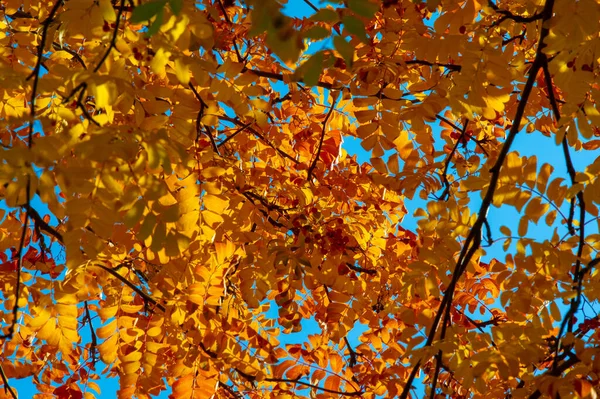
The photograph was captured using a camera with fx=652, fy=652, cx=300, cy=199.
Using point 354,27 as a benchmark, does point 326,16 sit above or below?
above

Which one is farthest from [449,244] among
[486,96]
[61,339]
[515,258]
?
[61,339]

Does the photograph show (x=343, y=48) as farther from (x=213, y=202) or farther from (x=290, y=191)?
(x=290, y=191)

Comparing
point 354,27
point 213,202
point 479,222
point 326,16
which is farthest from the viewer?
point 213,202

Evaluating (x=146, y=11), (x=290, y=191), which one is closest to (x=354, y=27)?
(x=146, y=11)

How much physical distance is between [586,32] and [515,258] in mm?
974

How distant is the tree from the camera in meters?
2.38

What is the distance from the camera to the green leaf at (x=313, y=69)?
1.73m

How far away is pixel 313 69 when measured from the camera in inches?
68.5

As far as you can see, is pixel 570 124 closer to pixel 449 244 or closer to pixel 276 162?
pixel 449 244

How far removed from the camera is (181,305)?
3857mm

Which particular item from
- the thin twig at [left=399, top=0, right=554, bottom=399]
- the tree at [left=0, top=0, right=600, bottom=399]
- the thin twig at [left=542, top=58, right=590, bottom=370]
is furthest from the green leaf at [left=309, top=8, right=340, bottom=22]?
the thin twig at [left=542, top=58, right=590, bottom=370]

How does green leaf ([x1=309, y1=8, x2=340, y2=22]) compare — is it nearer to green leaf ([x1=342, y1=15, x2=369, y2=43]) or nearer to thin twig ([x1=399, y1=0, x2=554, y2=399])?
green leaf ([x1=342, y1=15, x2=369, y2=43])

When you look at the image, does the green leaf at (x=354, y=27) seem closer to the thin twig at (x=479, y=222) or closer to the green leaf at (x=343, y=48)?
the green leaf at (x=343, y=48)

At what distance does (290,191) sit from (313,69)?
8.49 feet
